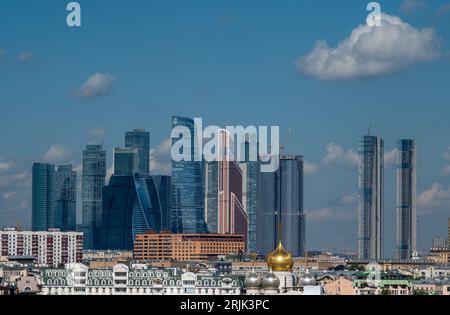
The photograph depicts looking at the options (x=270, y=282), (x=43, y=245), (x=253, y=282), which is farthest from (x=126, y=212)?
(x=270, y=282)

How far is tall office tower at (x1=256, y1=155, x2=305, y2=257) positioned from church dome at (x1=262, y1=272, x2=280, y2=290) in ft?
142

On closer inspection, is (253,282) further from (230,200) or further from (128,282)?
(230,200)

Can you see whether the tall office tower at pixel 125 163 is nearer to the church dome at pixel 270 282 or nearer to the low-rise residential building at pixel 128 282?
the low-rise residential building at pixel 128 282

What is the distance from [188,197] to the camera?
72.5 metres

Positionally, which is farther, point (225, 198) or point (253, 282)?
point (225, 198)

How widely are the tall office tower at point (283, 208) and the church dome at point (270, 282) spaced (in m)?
43.2

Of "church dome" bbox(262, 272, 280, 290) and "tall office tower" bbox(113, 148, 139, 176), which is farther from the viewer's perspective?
"tall office tower" bbox(113, 148, 139, 176)

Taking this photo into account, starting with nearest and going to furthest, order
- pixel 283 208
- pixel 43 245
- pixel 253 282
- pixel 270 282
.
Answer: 1. pixel 270 282
2. pixel 253 282
3. pixel 43 245
4. pixel 283 208

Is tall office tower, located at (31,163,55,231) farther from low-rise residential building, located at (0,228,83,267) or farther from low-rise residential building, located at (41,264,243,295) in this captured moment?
low-rise residential building, located at (41,264,243,295)

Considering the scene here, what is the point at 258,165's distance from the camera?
68312 millimetres

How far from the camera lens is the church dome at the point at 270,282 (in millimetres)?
18078

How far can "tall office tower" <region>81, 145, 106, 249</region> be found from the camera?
73312mm

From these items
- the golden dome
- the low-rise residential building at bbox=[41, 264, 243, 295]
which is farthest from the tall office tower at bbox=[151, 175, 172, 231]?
the golden dome

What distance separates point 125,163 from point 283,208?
890 centimetres
